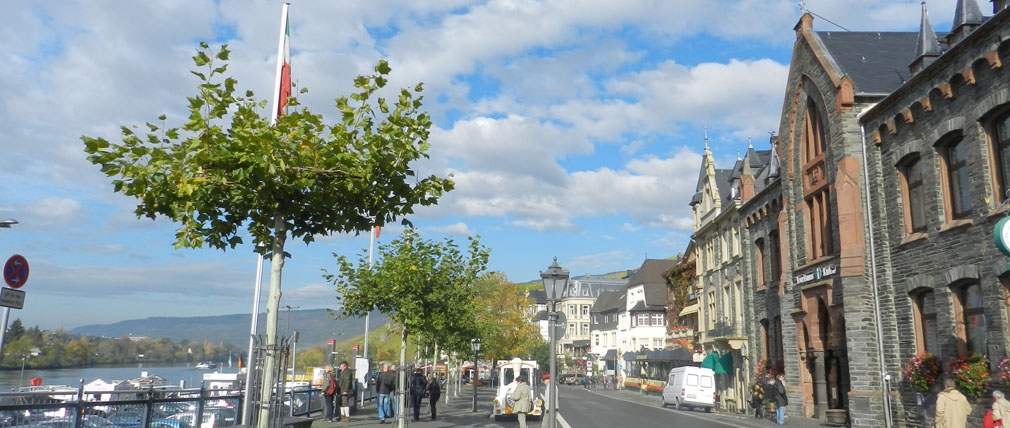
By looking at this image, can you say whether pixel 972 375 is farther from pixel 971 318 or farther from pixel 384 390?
pixel 384 390

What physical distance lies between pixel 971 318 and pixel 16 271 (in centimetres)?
1951

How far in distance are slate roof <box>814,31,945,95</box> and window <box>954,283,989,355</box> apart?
24.6 ft

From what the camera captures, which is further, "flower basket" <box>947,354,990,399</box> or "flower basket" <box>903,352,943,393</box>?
"flower basket" <box>903,352,943,393</box>

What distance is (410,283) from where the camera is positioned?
21.0m

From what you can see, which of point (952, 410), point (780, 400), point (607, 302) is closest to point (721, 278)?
point (780, 400)

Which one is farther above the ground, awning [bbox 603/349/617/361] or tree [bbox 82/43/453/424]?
tree [bbox 82/43/453/424]

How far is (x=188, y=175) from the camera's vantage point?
9844 mm

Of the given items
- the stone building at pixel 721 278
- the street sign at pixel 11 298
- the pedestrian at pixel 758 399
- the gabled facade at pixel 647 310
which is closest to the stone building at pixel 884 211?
the pedestrian at pixel 758 399

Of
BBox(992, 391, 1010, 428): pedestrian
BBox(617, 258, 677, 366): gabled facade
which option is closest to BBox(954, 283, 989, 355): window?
BBox(992, 391, 1010, 428): pedestrian

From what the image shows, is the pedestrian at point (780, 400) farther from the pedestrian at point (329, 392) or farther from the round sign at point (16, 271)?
the round sign at point (16, 271)

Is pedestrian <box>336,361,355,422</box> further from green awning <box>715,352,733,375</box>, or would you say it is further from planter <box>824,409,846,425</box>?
green awning <box>715,352,733,375</box>

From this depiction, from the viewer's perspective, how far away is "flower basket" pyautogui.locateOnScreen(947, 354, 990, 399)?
54.1 ft

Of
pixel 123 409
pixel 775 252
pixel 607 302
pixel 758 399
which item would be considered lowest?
pixel 758 399

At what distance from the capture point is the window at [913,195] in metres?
19.5
